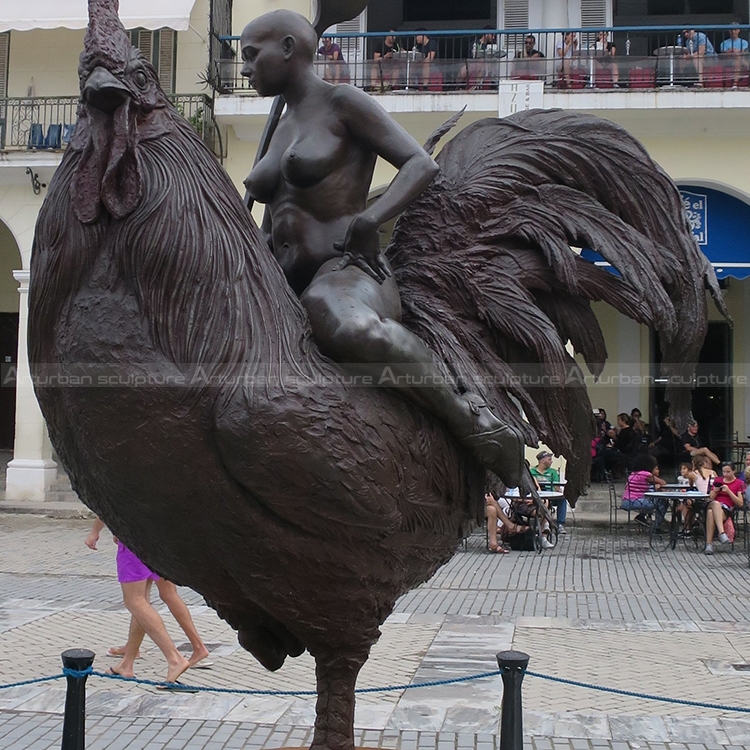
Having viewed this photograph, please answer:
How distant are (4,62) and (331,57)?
6.22 m

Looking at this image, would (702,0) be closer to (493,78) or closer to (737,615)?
(493,78)

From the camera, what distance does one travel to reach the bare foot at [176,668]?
5715 mm

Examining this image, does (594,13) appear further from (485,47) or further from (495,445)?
(495,445)

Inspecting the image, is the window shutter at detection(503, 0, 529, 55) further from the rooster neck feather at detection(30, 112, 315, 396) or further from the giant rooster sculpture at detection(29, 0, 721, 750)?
the rooster neck feather at detection(30, 112, 315, 396)

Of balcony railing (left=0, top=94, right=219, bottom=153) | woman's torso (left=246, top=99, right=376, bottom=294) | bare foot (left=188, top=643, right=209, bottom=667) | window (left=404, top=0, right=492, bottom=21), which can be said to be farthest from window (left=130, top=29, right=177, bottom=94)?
woman's torso (left=246, top=99, right=376, bottom=294)

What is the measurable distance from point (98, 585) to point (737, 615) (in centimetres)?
613

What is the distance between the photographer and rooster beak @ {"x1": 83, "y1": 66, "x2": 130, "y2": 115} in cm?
238

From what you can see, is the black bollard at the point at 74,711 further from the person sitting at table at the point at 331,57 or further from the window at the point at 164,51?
the window at the point at 164,51

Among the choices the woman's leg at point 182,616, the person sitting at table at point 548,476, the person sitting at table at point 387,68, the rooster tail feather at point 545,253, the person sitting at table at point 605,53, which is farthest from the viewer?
the person sitting at table at point 387,68

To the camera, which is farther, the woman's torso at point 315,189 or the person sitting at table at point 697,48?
the person sitting at table at point 697,48

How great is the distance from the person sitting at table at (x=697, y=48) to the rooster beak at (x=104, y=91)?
43.1ft

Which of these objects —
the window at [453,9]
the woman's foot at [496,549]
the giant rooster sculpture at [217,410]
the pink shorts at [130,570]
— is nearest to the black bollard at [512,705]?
the giant rooster sculpture at [217,410]

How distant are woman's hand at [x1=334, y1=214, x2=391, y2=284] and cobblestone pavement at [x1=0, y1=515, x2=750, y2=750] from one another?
2.83m

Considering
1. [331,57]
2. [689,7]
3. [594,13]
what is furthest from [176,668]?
[689,7]
